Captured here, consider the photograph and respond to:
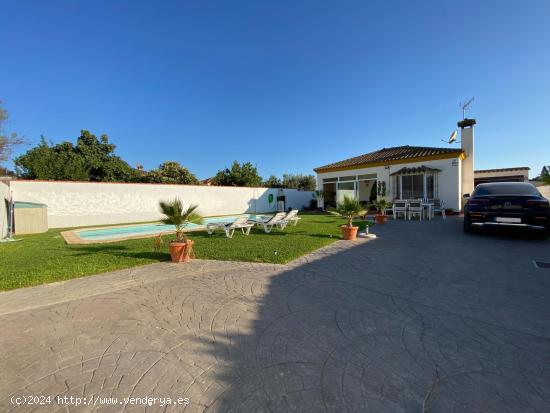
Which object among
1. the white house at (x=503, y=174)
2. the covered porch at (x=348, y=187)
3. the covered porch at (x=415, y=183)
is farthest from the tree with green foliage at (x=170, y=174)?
the white house at (x=503, y=174)

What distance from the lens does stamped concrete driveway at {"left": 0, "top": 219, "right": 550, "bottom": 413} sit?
181cm

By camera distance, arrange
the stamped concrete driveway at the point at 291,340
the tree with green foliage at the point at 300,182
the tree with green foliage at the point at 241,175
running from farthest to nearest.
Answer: the tree with green foliage at the point at 300,182 → the tree with green foliage at the point at 241,175 → the stamped concrete driveway at the point at 291,340

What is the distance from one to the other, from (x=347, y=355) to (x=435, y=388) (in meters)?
0.69

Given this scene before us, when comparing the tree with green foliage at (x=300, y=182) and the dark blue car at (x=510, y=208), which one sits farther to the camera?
the tree with green foliage at (x=300, y=182)

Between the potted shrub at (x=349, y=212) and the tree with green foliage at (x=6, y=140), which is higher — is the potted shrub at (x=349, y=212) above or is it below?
below

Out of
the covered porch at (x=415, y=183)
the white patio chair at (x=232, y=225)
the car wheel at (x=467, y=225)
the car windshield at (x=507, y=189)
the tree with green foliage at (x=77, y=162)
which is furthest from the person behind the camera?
the tree with green foliage at (x=77, y=162)

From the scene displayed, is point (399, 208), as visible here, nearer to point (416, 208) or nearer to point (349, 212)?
point (416, 208)

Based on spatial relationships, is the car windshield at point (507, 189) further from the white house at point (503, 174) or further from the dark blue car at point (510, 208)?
the white house at point (503, 174)

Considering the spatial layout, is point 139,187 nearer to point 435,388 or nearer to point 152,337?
point 152,337

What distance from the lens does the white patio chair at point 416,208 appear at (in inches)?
522

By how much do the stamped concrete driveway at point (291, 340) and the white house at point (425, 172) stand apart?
10862 millimetres

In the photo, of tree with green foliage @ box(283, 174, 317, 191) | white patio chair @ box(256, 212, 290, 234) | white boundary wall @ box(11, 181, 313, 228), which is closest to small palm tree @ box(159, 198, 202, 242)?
white patio chair @ box(256, 212, 290, 234)

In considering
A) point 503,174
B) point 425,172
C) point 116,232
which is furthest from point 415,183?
point 116,232

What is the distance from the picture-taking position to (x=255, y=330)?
108 inches
